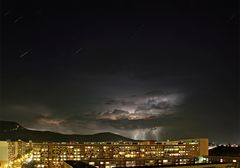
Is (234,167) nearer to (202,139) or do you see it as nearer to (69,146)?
(69,146)

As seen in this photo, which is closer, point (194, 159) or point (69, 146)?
point (194, 159)

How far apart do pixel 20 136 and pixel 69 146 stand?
81.2 feet

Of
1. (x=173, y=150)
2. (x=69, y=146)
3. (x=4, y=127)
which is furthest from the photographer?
(x=4, y=127)

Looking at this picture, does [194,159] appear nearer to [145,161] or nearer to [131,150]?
[145,161]

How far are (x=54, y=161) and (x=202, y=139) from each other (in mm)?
17904

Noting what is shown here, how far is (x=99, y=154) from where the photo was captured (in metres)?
38.6

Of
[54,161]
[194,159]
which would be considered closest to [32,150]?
[54,161]

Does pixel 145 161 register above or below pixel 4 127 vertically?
below

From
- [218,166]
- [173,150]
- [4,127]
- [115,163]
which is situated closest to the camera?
[218,166]

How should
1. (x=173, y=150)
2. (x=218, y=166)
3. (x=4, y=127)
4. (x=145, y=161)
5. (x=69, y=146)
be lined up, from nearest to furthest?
1. (x=218, y=166)
2. (x=145, y=161)
3. (x=69, y=146)
4. (x=173, y=150)
5. (x=4, y=127)

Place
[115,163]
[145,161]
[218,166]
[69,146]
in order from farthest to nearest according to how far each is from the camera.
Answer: [69,146] → [145,161] → [115,163] → [218,166]

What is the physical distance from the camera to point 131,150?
40.2 m

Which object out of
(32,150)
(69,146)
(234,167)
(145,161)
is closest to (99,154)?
(69,146)

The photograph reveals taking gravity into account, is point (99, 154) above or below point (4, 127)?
below
